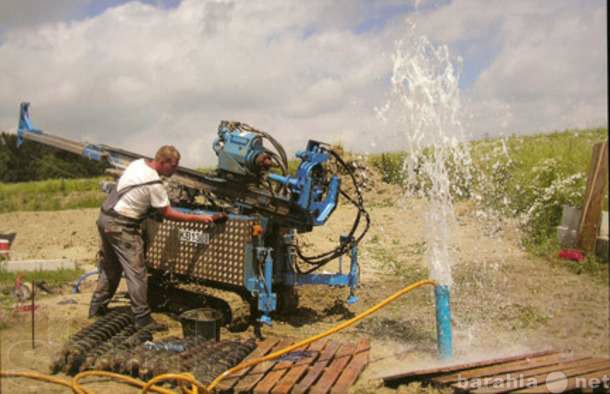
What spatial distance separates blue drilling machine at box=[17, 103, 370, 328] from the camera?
5859mm

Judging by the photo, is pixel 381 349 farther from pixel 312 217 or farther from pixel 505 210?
pixel 505 210

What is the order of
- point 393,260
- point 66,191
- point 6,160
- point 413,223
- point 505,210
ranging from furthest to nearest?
point 6,160
point 66,191
point 413,223
point 505,210
point 393,260

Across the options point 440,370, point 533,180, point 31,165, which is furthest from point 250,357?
point 31,165

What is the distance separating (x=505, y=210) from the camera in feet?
38.4

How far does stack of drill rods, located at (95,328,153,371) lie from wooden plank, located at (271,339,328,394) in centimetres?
135

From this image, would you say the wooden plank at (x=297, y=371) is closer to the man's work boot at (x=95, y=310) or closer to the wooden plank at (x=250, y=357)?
the wooden plank at (x=250, y=357)

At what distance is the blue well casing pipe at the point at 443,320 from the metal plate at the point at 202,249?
189 centimetres

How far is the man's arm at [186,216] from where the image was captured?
5.80 m

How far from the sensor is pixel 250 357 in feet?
16.9

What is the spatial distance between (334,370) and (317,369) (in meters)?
0.14

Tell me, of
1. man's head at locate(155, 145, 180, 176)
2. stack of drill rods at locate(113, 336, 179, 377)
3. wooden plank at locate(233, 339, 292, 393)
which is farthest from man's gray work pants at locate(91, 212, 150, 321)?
wooden plank at locate(233, 339, 292, 393)

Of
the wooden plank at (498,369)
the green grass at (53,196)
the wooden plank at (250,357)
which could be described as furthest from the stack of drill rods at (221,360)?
the green grass at (53,196)

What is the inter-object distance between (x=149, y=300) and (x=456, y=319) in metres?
3.46

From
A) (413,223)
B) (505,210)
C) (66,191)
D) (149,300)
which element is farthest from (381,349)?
(66,191)
